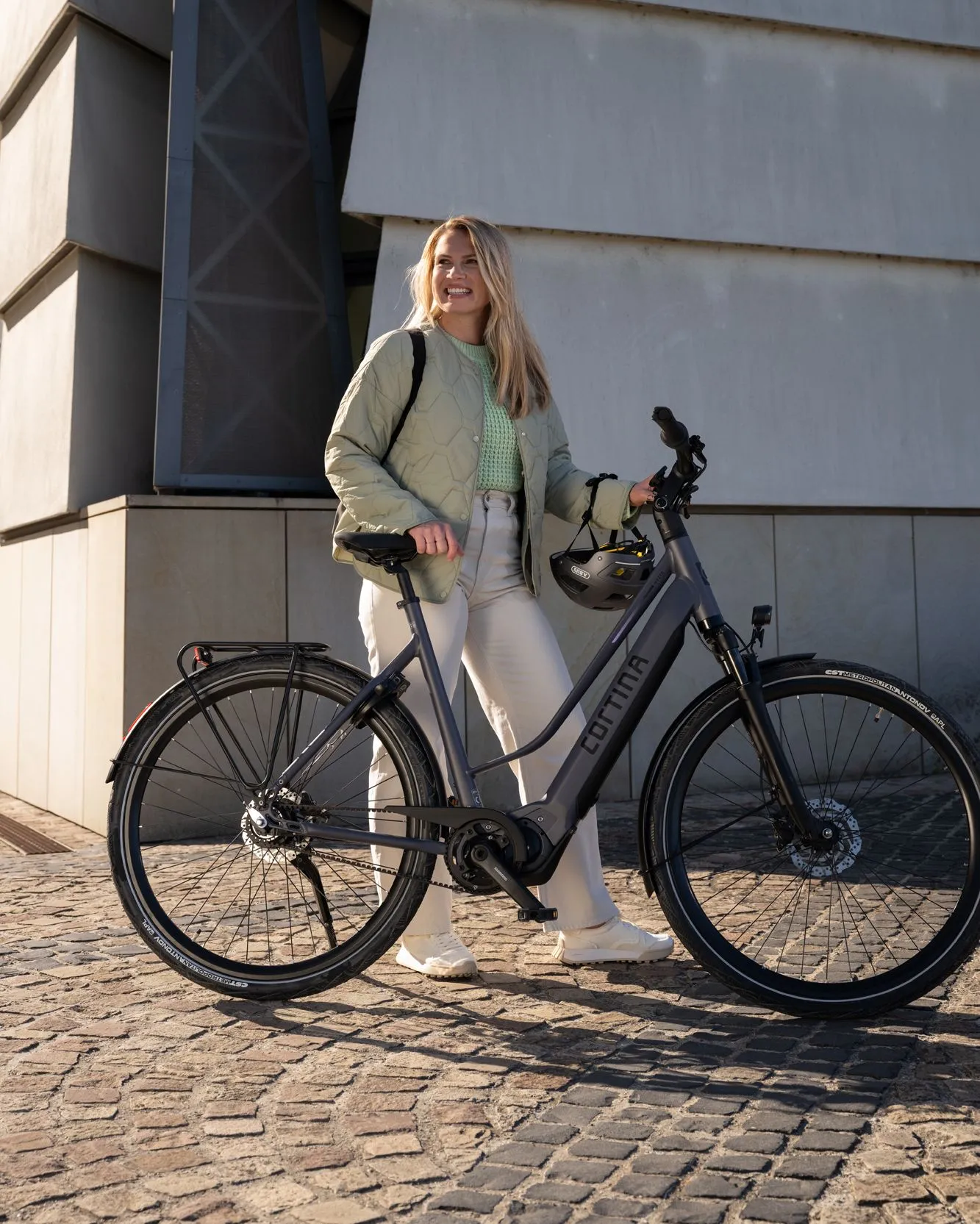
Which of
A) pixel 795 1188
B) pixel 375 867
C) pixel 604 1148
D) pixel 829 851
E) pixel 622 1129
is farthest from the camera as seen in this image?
pixel 375 867

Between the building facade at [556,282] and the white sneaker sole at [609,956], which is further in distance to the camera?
the building facade at [556,282]

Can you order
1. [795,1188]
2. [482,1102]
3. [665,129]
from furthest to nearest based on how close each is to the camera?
[665,129] → [482,1102] → [795,1188]

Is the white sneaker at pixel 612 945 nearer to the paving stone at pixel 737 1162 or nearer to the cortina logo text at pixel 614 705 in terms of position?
the cortina logo text at pixel 614 705

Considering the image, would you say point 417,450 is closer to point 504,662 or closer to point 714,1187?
point 504,662

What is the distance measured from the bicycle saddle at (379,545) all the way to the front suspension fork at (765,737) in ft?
2.97

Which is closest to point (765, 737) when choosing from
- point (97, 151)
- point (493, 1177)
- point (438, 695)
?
point (438, 695)

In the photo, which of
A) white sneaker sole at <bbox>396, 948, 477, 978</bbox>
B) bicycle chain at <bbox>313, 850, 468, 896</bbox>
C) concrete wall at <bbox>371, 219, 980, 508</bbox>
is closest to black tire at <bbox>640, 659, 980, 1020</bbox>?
bicycle chain at <bbox>313, 850, 468, 896</bbox>

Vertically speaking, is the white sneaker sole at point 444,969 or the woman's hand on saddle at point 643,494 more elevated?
the woman's hand on saddle at point 643,494

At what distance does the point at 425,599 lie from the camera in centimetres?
408

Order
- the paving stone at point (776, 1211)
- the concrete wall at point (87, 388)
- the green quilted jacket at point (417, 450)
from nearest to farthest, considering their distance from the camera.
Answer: the paving stone at point (776, 1211), the green quilted jacket at point (417, 450), the concrete wall at point (87, 388)

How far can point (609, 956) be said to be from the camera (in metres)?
4.31

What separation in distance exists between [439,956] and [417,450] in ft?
5.06

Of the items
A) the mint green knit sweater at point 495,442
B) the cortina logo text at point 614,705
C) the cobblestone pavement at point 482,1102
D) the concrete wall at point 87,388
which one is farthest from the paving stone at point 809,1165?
the concrete wall at point 87,388

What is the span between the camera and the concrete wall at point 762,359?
25.9 ft
